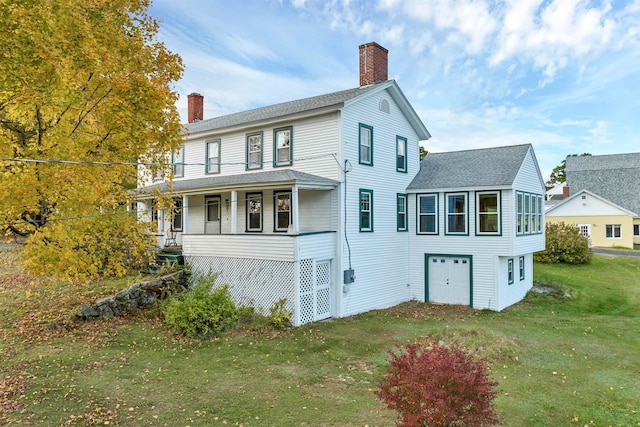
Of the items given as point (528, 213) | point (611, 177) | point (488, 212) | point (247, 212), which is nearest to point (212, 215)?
point (247, 212)

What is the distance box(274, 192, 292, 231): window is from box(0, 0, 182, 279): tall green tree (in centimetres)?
607

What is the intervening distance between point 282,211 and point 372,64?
7.72 m

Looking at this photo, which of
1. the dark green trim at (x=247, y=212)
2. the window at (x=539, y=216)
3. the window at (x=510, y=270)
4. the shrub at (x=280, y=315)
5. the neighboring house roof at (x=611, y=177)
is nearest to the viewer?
the shrub at (x=280, y=315)

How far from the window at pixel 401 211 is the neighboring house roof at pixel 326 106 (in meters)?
3.66

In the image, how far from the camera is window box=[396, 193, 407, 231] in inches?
734

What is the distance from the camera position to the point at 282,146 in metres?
17.0

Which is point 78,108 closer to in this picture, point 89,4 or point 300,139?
point 89,4

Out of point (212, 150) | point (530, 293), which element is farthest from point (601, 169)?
point (212, 150)

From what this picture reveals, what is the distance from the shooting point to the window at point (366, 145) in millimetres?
16516

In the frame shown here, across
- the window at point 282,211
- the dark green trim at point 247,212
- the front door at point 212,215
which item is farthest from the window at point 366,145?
the front door at point 212,215

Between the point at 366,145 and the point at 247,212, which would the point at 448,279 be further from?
the point at 247,212

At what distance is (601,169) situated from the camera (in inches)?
1805

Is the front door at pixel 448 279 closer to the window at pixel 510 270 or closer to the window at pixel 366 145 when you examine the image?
the window at pixel 510 270

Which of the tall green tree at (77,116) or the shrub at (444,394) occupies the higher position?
the tall green tree at (77,116)
